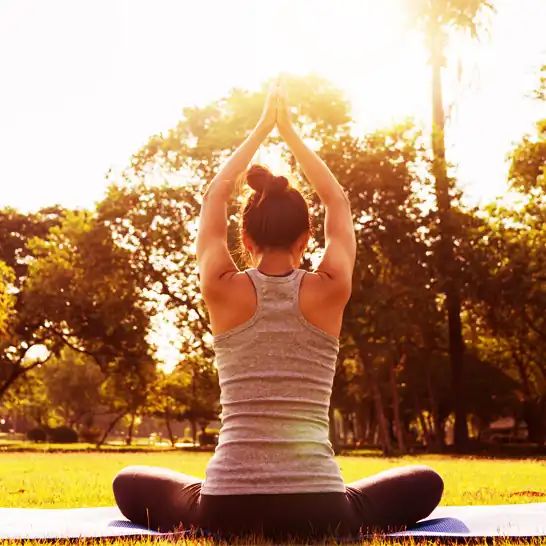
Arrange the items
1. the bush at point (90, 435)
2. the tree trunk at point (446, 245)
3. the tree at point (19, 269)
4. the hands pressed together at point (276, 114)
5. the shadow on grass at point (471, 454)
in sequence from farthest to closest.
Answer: the bush at point (90, 435), the tree at point (19, 269), the tree trunk at point (446, 245), the shadow on grass at point (471, 454), the hands pressed together at point (276, 114)

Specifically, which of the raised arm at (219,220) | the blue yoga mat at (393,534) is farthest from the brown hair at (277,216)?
the blue yoga mat at (393,534)

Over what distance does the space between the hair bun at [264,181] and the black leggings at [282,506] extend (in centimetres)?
139

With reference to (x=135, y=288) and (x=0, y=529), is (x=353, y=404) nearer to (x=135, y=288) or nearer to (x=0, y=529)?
(x=135, y=288)

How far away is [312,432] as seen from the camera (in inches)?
149

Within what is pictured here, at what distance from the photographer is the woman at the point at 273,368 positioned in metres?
3.74

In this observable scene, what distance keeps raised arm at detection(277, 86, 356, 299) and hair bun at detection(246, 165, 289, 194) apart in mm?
257

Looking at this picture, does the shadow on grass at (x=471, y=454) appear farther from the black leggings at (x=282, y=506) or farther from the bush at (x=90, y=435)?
the bush at (x=90, y=435)

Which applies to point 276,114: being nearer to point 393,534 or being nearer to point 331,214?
point 331,214

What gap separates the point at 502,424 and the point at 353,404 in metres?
22.0

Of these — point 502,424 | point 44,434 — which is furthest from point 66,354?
point 502,424

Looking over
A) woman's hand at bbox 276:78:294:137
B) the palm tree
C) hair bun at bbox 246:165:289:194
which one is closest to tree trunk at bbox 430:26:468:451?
the palm tree

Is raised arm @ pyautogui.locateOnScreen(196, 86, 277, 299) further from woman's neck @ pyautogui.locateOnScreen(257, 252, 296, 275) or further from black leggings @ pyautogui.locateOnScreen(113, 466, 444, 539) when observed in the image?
black leggings @ pyautogui.locateOnScreen(113, 466, 444, 539)

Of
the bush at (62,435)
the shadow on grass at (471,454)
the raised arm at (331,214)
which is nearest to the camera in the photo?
the raised arm at (331,214)

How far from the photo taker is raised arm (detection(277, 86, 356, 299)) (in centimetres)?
386
